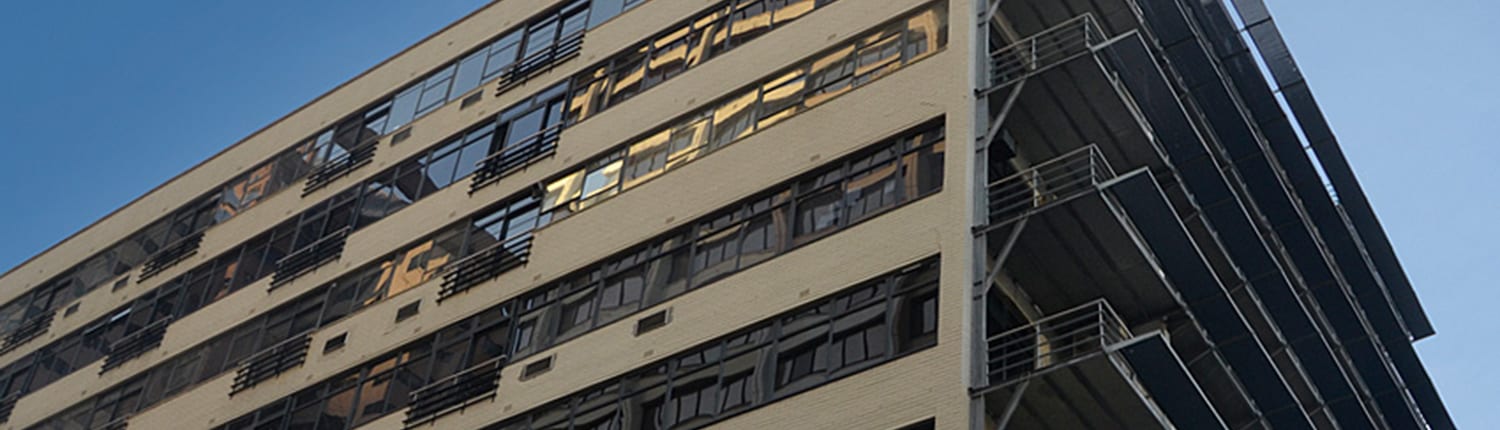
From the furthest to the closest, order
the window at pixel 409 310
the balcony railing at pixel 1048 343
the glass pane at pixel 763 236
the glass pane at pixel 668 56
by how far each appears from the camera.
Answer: the glass pane at pixel 668 56, the window at pixel 409 310, the glass pane at pixel 763 236, the balcony railing at pixel 1048 343

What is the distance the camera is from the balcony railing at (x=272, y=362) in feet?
114

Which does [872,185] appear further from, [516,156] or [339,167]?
[339,167]

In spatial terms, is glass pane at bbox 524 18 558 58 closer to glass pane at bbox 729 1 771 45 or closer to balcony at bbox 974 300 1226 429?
glass pane at bbox 729 1 771 45

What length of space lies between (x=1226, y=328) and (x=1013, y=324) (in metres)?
4.49

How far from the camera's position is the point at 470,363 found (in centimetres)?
3061

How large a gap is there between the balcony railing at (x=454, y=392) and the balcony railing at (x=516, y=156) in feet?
17.4

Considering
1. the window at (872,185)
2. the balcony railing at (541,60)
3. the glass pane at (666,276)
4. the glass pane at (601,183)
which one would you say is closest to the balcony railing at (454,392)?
the glass pane at (666,276)

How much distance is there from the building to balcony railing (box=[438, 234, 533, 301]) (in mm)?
79

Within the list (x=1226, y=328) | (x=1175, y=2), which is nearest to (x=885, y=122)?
(x=1226, y=328)

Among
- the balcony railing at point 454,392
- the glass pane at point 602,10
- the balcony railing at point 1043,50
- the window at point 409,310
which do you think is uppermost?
the glass pane at point 602,10

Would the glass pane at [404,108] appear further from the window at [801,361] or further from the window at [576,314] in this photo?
the window at [801,361]

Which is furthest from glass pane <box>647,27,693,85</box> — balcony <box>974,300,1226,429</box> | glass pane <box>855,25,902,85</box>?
balcony <box>974,300,1226,429</box>

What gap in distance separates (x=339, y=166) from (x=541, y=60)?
245 inches

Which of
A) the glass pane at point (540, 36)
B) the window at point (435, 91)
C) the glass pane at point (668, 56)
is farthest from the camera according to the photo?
the window at point (435, 91)
